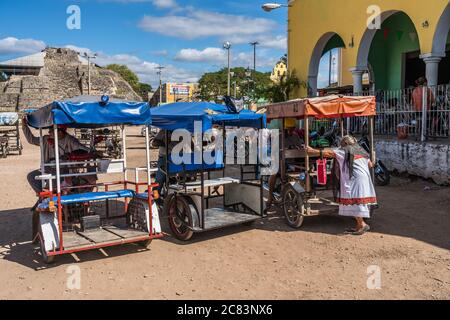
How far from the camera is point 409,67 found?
16969mm

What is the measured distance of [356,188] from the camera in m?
6.80

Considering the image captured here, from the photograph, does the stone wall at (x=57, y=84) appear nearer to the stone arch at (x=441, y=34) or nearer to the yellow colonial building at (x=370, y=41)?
the yellow colonial building at (x=370, y=41)

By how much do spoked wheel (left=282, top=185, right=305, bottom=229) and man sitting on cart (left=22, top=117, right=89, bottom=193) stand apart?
3552 mm

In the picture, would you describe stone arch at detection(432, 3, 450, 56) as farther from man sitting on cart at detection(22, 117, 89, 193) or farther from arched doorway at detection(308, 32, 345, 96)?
man sitting on cart at detection(22, 117, 89, 193)

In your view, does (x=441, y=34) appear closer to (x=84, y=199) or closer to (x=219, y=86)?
(x=84, y=199)

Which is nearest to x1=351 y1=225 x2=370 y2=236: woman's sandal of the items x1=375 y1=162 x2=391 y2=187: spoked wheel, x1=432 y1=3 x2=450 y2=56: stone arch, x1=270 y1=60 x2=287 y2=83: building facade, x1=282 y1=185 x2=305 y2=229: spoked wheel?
x1=282 y1=185 x2=305 y2=229: spoked wheel

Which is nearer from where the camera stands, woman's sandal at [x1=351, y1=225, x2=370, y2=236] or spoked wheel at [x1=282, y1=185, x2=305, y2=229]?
woman's sandal at [x1=351, y1=225, x2=370, y2=236]

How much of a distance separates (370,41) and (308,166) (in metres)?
9.11

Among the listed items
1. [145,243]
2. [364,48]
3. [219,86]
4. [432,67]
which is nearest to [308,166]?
[145,243]

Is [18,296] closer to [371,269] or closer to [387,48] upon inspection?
[371,269]

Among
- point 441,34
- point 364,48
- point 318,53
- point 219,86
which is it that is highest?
point 219,86

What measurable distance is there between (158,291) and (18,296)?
151 centimetres

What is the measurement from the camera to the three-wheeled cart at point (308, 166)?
23.1 feet

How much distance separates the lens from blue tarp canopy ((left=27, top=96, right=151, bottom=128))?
5.51m
